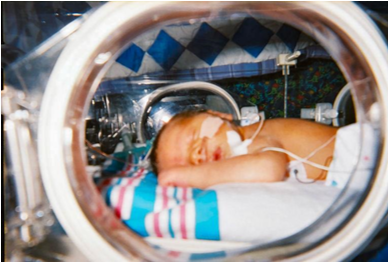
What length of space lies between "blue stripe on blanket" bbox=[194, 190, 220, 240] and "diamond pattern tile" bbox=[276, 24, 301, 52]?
648 mm

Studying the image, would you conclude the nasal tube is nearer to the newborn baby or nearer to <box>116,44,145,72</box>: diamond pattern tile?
the newborn baby

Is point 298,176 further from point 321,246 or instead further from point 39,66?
point 39,66

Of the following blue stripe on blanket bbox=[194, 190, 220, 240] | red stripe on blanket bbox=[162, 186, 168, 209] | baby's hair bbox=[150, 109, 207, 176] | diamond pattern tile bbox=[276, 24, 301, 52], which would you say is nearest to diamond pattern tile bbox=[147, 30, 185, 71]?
baby's hair bbox=[150, 109, 207, 176]

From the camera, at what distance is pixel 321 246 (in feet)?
1.62

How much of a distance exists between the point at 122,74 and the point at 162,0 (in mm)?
597

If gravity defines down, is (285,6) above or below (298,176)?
above

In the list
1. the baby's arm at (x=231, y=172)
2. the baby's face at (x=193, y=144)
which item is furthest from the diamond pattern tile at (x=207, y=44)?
the baby's arm at (x=231, y=172)

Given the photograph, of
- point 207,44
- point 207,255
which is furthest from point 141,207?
point 207,44

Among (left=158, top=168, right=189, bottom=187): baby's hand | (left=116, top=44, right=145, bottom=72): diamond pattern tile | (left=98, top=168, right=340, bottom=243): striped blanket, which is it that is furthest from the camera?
(left=116, top=44, right=145, bottom=72): diamond pattern tile

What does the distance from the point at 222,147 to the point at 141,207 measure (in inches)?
13.0

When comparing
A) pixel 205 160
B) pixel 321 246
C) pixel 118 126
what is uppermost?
A: pixel 118 126

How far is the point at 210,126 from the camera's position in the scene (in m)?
0.90

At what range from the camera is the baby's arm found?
0.72m

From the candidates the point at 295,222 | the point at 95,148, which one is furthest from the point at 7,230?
the point at 295,222
